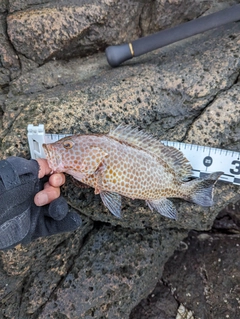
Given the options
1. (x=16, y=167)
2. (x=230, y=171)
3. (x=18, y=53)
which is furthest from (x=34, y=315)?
(x=18, y=53)

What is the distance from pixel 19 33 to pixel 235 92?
2186 mm

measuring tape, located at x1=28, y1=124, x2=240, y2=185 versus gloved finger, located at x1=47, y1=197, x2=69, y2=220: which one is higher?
gloved finger, located at x1=47, y1=197, x2=69, y2=220

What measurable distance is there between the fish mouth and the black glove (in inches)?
4.4

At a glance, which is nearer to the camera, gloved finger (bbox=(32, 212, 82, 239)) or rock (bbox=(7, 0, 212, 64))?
gloved finger (bbox=(32, 212, 82, 239))

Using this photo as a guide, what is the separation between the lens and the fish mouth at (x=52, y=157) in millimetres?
2740

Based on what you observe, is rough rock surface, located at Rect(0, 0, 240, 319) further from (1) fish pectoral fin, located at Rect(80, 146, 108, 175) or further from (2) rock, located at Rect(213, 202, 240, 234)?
(2) rock, located at Rect(213, 202, 240, 234)

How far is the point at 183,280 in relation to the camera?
405cm

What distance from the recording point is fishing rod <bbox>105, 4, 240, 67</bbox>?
3395 mm

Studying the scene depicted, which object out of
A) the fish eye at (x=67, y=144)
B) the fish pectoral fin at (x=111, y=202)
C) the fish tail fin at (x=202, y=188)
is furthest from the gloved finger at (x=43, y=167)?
the fish tail fin at (x=202, y=188)

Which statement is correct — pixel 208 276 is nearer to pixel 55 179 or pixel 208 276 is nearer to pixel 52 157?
pixel 55 179

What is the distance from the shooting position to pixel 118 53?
340cm

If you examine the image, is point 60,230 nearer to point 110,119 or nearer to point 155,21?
point 110,119

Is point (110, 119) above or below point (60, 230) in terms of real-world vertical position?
above

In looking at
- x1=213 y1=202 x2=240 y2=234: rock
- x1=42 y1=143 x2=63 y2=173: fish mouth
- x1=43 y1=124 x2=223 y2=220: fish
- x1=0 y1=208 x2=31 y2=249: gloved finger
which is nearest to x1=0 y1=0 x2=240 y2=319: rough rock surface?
x1=43 y1=124 x2=223 y2=220: fish
